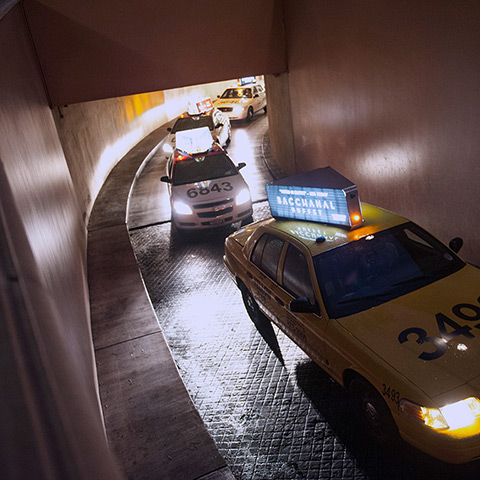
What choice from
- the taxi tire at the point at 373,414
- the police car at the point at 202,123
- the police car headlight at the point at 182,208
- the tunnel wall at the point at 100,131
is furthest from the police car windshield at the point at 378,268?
the police car at the point at 202,123

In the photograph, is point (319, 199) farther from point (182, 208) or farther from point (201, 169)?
point (201, 169)

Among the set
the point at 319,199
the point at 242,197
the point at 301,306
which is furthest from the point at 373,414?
the point at 242,197

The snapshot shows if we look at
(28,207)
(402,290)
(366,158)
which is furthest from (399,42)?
(28,207)

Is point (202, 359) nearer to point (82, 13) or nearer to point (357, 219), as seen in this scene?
point (357, 219)

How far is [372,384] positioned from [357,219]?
1849 mm

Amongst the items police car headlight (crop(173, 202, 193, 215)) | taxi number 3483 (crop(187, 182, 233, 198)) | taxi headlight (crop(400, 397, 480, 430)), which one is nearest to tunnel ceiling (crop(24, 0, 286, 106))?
taxi number 3483 (crop(187, 182, 233, 198))

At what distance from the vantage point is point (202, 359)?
5.82m

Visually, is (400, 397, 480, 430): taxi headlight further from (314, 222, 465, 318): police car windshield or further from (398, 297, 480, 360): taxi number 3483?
(314, 222, 465, 318): police car windshield

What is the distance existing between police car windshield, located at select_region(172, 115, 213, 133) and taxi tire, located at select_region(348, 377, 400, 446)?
44.0 feet

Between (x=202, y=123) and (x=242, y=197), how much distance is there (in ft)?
25.1

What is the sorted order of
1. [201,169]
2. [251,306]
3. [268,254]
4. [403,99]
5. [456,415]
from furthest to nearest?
1. [201,169]
2. [403,99]
3. [251,306]
4. [268,254]
5. [456,415]

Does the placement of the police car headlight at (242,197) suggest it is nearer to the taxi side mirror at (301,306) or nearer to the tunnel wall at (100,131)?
the tunnel wall at (100,131)

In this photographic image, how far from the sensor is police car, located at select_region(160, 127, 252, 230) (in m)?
9.48

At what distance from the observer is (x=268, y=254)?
542 centimetres
